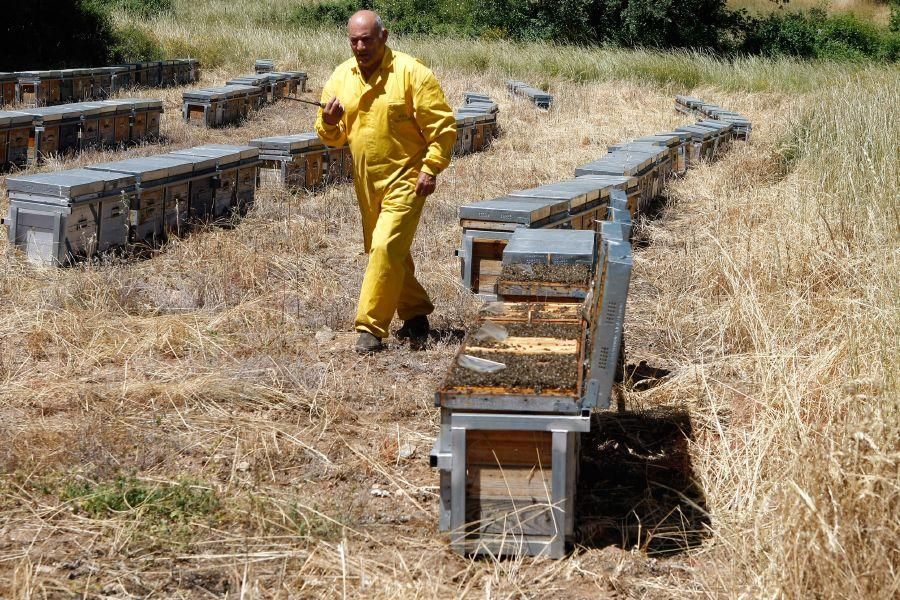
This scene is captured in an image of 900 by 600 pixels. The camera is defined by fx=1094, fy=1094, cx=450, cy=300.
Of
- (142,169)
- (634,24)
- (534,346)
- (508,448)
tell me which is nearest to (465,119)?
(142,169)

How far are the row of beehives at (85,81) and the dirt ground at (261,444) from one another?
7.56 m

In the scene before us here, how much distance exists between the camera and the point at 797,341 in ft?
19.3

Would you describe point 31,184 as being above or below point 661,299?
above

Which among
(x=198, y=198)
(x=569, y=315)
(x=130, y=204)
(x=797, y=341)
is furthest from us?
(x=198, y=198)

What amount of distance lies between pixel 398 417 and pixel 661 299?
2756 mm

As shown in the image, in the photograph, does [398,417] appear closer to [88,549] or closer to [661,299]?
[88,549]

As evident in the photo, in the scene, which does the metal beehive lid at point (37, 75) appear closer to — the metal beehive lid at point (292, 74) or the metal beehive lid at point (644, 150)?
the metal beehive lid at point (292, 74)

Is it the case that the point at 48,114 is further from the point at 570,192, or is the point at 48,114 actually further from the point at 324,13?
the point at 324,13

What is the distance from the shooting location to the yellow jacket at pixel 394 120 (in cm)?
646

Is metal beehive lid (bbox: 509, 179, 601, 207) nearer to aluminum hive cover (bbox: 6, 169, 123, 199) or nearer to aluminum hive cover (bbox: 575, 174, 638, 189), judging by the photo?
aluminum hive cover (bbox: 575, 174, 638, 189)

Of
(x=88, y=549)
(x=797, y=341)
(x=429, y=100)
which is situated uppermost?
(x=429, y=100)

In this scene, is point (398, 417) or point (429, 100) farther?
point (429, 100)

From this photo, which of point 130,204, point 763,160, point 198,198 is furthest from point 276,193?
point 763,160

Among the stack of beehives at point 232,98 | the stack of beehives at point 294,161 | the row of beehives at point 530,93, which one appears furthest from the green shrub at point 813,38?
the stack of beehives at point 294,161
